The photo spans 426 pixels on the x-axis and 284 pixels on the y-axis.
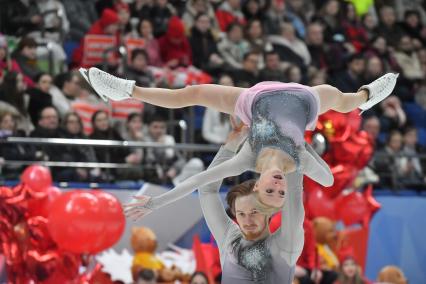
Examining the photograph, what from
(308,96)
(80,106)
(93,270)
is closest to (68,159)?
(80,106)

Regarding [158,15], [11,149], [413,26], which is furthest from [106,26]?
[413,26]

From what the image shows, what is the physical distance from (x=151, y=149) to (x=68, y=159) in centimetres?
73

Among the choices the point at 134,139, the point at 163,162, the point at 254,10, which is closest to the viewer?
the point at 163,162

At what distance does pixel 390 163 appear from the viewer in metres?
10.2

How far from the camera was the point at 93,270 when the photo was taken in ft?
22.6

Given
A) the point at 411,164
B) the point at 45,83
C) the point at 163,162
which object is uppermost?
the point at 45,83

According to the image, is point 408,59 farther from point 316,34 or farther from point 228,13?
point 228,13

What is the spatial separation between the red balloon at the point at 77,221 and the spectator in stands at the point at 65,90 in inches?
117

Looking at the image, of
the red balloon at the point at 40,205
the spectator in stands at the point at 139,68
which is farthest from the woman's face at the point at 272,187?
the spectator in stands at the point at 139,68

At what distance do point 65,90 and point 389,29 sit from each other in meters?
4.84

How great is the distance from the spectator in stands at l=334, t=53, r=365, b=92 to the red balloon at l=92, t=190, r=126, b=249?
5.15 metres

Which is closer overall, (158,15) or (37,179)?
(37,179)

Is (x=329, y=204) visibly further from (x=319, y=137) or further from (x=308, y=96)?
(x=308, y=96)

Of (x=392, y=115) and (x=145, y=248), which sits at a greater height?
(x=392, y=115)
